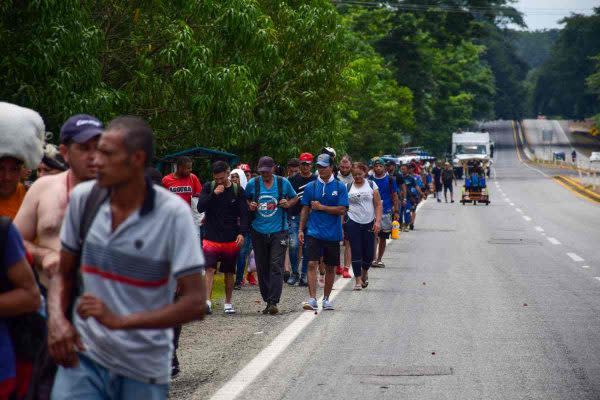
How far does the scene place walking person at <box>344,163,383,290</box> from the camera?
1520cm

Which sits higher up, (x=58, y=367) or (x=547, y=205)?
(x=58, y=367)

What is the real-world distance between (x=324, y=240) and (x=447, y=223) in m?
21.0

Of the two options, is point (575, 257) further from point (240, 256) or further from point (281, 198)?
point (281, 198)

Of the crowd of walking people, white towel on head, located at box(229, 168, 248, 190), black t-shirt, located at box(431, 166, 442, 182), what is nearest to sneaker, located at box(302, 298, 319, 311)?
white towel on head, located at box(229, 168, 248, 190)

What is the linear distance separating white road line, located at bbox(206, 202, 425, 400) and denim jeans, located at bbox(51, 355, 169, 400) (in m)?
3.56

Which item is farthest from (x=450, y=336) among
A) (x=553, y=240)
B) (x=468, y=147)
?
(x=468, y=147)

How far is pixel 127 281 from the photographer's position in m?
4.17

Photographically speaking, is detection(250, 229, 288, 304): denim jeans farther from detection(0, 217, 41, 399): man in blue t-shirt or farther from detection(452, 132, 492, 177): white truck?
detection(452, 132, 492, 177): white truck

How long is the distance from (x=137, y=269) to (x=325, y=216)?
926cm

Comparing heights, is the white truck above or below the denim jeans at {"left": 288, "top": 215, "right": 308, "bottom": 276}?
below

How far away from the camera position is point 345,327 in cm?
1154

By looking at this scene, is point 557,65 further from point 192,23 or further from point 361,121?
point 192,23

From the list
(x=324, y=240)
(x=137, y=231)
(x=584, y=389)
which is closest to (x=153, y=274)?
(x=137, y=231)

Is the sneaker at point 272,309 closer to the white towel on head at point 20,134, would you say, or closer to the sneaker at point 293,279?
the sneaker at point 293,279
